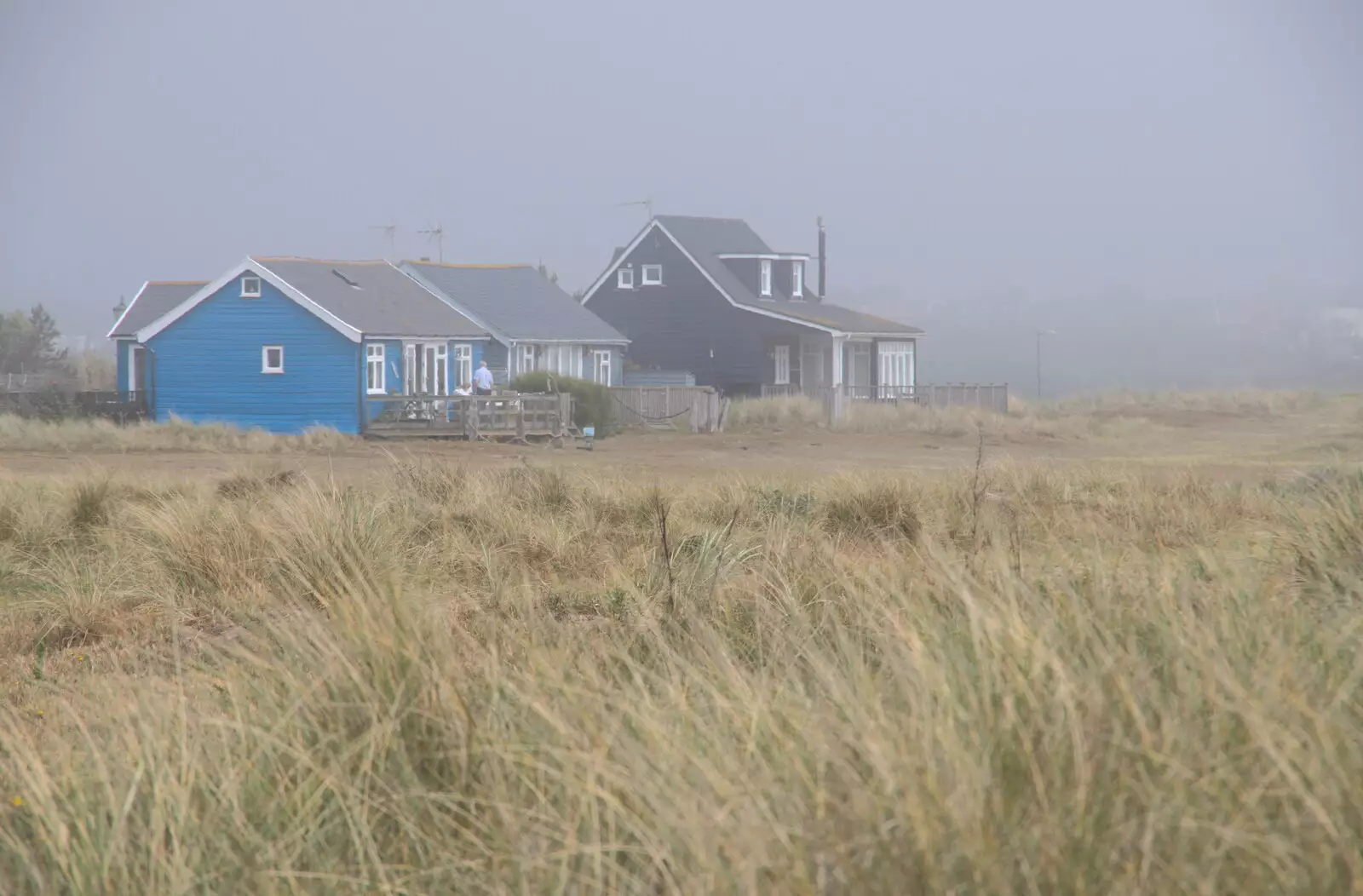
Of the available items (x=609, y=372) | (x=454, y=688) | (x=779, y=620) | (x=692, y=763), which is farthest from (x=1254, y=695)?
(x=609, y=372)

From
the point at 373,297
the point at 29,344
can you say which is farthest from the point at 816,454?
the point at 29,344

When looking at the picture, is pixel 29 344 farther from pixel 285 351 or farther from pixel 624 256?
pixel 285 351

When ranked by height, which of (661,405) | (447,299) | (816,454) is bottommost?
(816,454)

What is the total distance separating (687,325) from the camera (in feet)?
184

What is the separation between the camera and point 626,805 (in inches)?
159

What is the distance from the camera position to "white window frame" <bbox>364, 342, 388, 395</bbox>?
40344 millimetres

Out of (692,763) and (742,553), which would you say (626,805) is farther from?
(742,553)

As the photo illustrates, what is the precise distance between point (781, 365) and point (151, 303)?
67.9 feet

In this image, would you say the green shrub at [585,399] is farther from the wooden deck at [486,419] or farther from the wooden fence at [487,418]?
the wooden deck at [486,419]

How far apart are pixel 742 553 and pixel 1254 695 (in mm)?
5769

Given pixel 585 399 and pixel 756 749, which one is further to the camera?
pixel 585 399

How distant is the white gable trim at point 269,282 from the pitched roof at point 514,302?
6.69m

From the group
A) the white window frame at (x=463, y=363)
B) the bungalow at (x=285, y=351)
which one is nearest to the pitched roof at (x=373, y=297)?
the bungalow at (x=285, y=351)

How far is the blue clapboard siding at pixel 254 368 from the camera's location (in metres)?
40.2
